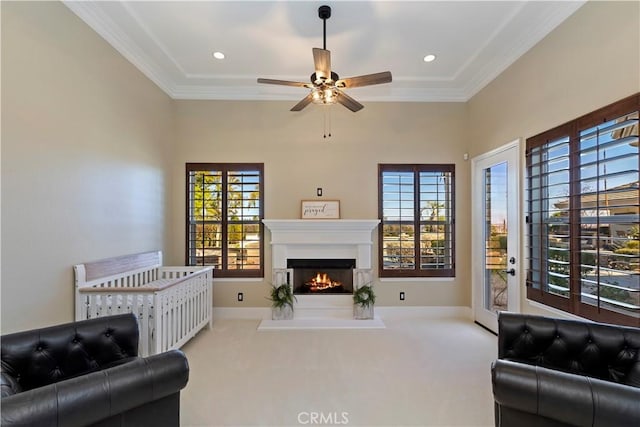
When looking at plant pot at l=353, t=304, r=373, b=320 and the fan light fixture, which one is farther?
plant pot at l=353, t=304, r=373, b=320

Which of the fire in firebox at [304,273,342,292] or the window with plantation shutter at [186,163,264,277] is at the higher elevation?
the window with plantation shutter at [186,163,264,277]

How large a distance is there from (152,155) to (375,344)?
12.3 feet

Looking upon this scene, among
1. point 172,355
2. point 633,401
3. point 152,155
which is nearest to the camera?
point 633,401

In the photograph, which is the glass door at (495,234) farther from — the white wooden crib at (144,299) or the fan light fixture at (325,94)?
the white wooden crib at (144,299)

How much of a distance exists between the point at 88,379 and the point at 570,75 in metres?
4.11

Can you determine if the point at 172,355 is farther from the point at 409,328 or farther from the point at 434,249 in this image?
the point at 434,249

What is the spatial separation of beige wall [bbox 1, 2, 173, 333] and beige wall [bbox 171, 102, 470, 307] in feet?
3.56

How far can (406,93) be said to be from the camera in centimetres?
436

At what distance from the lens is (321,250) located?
434 centimetres

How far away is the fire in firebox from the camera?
4520 millimetres

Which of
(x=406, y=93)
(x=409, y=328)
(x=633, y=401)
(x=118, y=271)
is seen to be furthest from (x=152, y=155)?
(x=633, y=401)

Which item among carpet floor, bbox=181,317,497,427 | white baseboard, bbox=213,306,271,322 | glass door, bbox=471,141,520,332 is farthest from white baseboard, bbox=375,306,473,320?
white baseboard, bbox=213,306,271,322

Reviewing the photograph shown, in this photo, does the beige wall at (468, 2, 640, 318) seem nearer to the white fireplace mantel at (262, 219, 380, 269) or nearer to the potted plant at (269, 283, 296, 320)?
the white fireplace mantel at (262, 219, 380, 269)

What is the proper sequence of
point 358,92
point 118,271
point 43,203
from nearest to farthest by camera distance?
point 43,203, point 118,271, point 358,92
